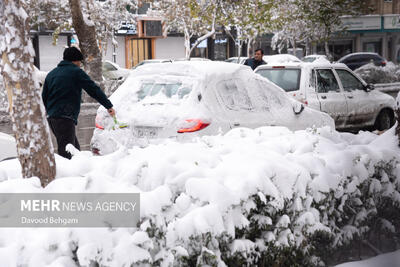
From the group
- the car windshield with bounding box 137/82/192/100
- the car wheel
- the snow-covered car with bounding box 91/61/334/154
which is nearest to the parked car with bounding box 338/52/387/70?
the car wheel

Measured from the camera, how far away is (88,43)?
15.4m

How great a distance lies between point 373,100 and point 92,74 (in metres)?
7.09

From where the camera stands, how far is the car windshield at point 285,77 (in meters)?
11.0

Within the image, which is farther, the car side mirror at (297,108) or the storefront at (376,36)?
the storefront at (376,36)

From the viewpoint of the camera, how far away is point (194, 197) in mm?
3660

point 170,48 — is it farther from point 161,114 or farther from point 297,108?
point 161,114

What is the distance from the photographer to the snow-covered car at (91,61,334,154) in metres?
6.81

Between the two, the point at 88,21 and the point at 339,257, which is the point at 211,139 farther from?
the point at 88,21

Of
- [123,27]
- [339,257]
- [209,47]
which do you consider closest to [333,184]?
[339,257]

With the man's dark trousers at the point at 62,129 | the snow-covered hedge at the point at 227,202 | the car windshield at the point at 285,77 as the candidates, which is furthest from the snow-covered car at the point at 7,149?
the car windshield at the point at 285,77

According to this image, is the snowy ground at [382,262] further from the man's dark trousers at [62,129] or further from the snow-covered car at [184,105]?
the man's dark trousers at [62,129]

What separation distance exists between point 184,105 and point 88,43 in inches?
359

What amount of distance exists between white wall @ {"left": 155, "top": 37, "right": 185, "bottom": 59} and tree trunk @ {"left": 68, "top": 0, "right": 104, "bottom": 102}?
31.7 m

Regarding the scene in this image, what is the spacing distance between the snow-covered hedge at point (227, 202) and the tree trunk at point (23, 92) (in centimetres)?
20
